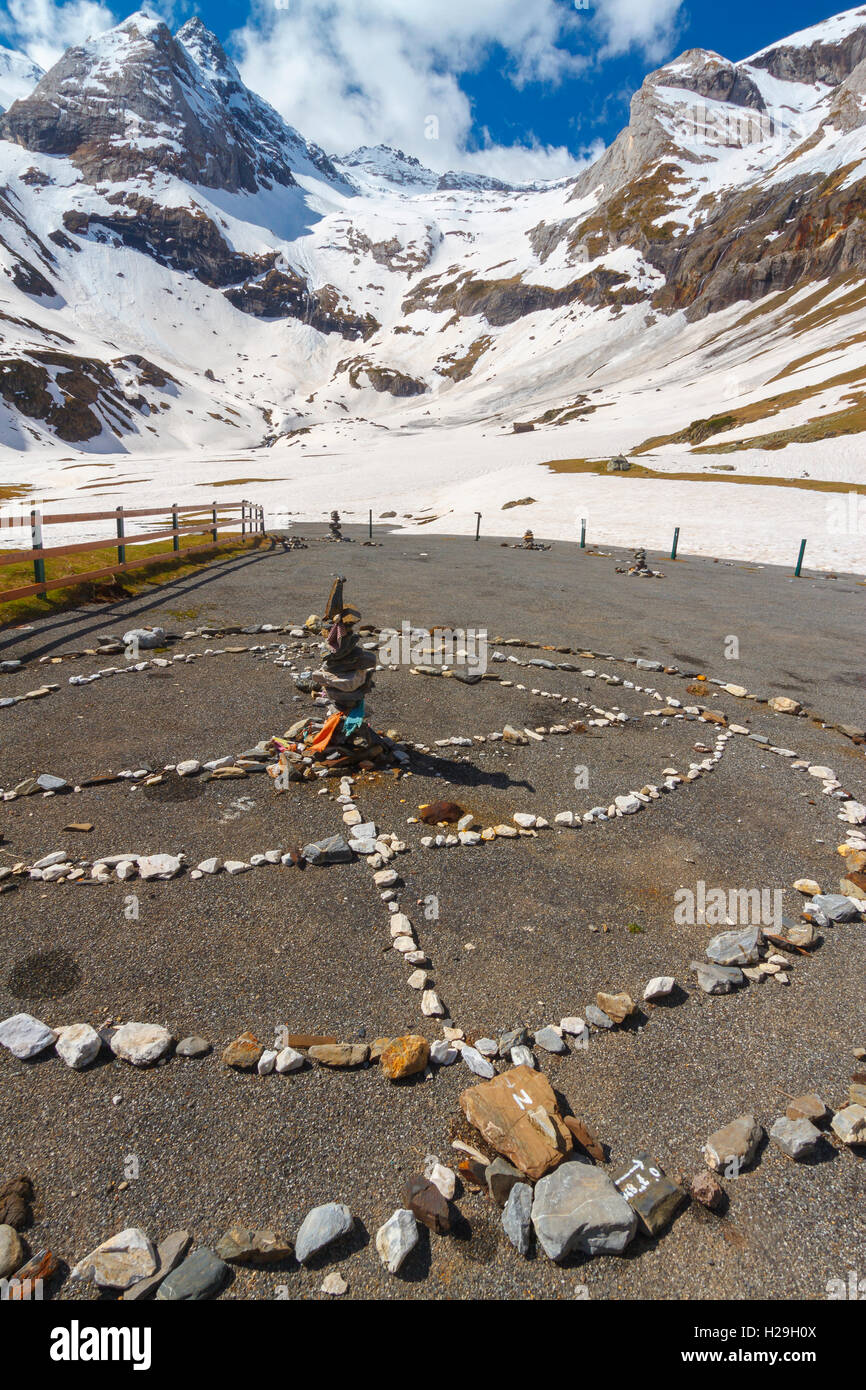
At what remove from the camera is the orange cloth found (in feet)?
31.0

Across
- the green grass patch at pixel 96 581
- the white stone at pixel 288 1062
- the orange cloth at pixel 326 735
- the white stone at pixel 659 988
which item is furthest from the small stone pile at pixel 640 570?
the white stone at pixel 288 1062

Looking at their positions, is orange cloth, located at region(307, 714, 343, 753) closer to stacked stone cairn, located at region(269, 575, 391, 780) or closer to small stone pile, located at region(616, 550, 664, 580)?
stacked stone cairn, located at region(269, 575, 391, 780)

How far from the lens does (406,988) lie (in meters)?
5.43

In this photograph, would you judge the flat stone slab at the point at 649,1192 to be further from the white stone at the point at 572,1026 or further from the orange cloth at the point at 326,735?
the orange cloth at the point at 326,735

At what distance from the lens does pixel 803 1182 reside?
4055 millimetres

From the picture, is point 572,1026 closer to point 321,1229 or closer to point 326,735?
point 321,1229

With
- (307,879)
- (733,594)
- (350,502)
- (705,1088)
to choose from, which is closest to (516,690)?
(307,879)

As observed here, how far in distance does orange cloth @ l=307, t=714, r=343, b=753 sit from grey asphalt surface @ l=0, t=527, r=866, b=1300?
0.85m

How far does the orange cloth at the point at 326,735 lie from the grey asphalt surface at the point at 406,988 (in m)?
0.85

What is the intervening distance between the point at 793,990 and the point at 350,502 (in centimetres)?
7266

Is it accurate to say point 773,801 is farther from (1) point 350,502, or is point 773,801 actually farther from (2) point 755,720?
(1) point 350,502

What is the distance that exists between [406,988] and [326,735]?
15.5 feet

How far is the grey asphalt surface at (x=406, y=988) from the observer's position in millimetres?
3703

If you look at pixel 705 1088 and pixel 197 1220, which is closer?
pixel 197 1220
